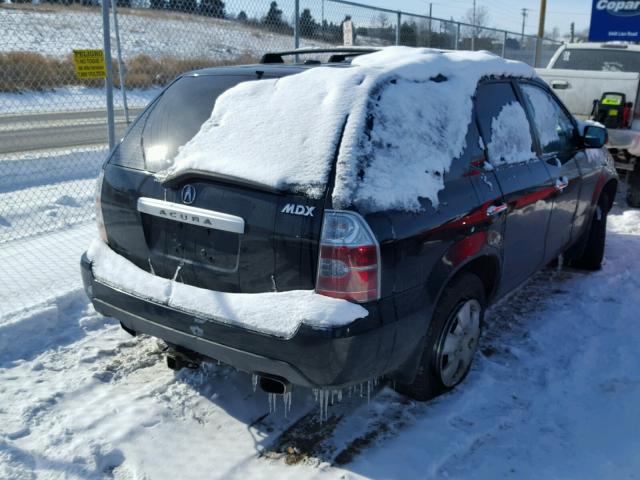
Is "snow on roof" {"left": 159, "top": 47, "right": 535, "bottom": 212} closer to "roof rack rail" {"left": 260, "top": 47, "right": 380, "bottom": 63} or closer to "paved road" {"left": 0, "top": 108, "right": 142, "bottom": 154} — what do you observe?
"roof rack rail" {"left": 260, "top": 47, "right": 380, "bottom": 63}

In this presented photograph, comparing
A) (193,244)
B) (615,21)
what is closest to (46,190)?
(193,244)

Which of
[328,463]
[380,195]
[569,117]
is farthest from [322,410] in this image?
[569,117]

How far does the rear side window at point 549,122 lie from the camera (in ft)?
13.6

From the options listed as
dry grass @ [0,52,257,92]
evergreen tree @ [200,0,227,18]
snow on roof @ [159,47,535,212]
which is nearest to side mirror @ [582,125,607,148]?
snow on roof @ [159,47,535,212]

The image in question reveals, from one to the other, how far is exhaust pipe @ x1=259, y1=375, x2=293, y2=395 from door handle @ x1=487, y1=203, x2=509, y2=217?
146 centimetres

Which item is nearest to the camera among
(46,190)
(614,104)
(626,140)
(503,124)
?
(503,124)

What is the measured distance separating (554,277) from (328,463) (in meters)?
3.51

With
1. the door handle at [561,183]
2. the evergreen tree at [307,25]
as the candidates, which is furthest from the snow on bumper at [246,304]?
the evergreen tree at [307,25]

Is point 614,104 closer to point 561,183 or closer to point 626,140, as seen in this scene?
point 626,140

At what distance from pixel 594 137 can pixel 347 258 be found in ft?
10.3

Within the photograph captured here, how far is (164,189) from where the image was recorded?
2.94 meters

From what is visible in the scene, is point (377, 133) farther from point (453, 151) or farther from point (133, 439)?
point (133, 439)

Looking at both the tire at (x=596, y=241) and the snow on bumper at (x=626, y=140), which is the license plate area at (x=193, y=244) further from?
the snow on bumper at (x=626, y=140)

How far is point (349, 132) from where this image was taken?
8.57 feet
